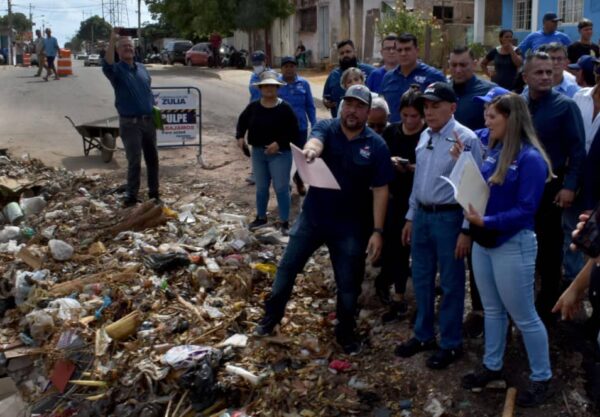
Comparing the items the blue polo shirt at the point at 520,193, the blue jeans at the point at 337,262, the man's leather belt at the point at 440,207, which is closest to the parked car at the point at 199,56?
the blue jeans at the point at 337,262

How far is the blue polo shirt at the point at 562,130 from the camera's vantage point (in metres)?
4.77

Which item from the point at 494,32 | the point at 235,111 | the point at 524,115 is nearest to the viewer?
the point at 524,115

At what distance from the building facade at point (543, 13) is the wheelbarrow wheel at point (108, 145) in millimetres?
15234

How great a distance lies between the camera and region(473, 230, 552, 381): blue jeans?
4.10 m

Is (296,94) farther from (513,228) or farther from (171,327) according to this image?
(513,228)

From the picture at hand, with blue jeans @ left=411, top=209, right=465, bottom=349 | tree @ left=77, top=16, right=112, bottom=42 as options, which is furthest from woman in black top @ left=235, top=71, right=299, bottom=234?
tree @ left=77, top=16, right=112, bottom=42

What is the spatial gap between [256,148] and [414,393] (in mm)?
3570

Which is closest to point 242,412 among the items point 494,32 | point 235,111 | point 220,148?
point 220,148

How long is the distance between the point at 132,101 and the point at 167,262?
2451 mm

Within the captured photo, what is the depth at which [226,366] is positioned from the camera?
5082 mm

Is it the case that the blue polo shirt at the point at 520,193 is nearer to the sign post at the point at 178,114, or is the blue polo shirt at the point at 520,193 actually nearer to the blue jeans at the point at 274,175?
the blue jeans at the point at 274,175

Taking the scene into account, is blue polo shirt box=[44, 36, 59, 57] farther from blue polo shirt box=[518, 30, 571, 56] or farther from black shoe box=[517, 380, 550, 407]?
black shoe box=[517, 380, 550, 407]

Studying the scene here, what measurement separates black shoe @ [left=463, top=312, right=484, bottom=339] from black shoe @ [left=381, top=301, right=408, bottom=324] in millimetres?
552

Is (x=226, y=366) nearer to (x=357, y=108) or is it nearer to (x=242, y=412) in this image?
(x=242, y=412)
